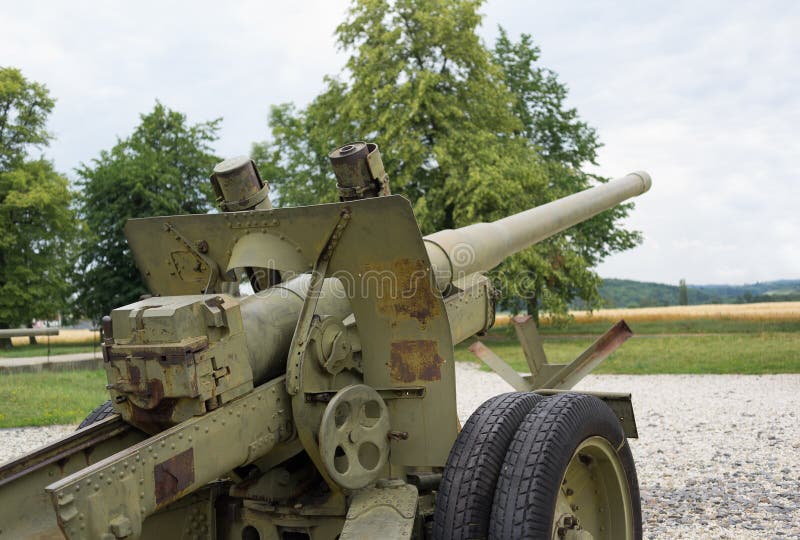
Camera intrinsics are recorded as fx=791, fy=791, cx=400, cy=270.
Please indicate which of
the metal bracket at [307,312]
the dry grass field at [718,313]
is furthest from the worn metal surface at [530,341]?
the dry grass field at [718,313]

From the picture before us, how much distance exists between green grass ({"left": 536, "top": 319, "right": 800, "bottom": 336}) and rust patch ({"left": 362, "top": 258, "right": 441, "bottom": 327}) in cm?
1598

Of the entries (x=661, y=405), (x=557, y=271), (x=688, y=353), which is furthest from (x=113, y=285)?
(x=661, y=405)

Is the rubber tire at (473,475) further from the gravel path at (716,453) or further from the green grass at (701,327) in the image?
the green grass at (701,327)

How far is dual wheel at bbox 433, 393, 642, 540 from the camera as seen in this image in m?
3.19

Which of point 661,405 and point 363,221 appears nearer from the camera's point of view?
point 363,221

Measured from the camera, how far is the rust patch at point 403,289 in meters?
3.45

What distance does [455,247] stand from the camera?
14.7 ft

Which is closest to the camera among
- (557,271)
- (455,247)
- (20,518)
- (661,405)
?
(20,518)

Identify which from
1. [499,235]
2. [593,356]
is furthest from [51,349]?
[499,235]

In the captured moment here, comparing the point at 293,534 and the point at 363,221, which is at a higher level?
the point at 363,221

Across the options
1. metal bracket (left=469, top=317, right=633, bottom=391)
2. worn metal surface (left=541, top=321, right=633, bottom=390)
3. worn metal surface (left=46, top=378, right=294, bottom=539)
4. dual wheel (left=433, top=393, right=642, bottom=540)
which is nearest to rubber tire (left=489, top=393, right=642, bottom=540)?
dual wheel (left=433, top=393, right=642, bottom=540)

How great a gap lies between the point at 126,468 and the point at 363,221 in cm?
138

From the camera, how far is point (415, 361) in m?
3.59

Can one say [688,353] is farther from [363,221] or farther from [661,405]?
[363,221]
